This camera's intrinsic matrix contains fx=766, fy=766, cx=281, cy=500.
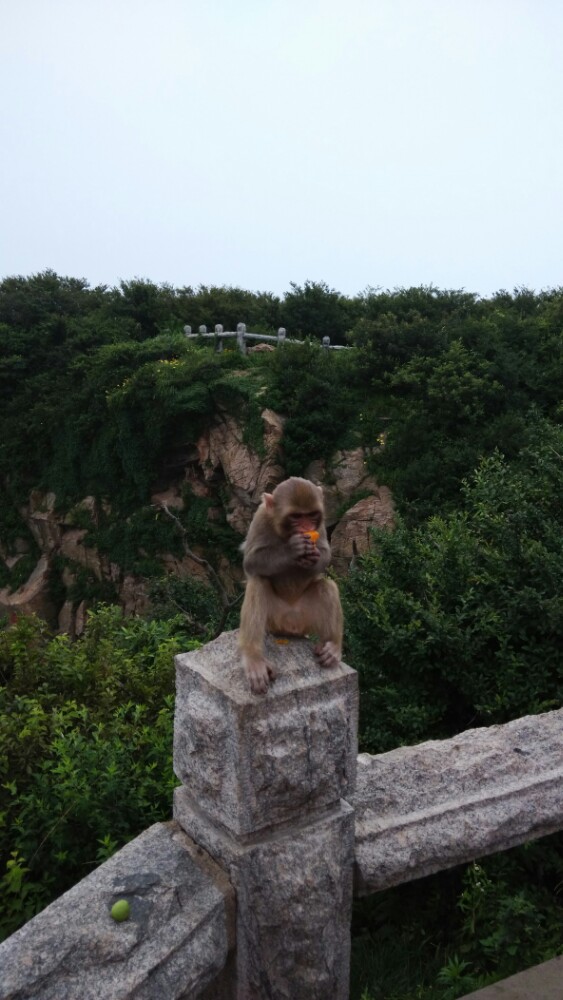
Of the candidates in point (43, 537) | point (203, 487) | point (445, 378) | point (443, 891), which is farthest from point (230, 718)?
point (43, 537)

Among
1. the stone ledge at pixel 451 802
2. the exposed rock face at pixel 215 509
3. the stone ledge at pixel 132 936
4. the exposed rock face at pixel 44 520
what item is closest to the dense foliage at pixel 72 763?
the stone ledge at pixel 132 936

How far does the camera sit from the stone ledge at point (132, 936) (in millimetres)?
1967

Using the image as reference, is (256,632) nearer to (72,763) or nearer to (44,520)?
(72,763)

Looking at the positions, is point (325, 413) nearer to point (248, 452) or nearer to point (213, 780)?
point (248, 452)

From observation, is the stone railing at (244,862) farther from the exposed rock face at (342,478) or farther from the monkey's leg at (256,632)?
the exposed rock face at (342,478)

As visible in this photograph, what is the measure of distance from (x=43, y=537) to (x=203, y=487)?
488cm

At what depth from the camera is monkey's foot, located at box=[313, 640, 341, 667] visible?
2.46 meters

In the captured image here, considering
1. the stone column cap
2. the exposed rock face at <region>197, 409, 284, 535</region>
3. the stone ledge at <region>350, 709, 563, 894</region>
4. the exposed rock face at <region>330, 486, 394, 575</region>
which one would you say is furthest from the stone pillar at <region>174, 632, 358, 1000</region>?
the exposed rock face at <region>197, 409, 284, 535</region>

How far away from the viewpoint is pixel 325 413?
A: 1636cm

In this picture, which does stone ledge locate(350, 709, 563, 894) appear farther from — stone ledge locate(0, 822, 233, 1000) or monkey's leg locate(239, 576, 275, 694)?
monkey's leg locate(239, 576, 275, 694)

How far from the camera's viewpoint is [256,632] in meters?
2.53

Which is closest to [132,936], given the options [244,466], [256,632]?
[256,632]

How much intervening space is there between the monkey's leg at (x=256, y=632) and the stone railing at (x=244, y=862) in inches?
1.6

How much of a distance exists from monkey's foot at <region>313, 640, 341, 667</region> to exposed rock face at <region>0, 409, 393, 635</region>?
1217 centimetres
